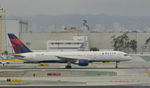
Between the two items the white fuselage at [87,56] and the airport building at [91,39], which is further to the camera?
the airport building at [91,39]

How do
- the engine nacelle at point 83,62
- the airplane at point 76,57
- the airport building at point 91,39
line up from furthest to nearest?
1. the airport building at point 91,39
2. the airplane at point 76,57
3. the engine nacelle at point 83,62

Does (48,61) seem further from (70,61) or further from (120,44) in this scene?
(120,44)

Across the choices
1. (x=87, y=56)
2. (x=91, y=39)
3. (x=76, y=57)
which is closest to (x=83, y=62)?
(x=87, y=56)

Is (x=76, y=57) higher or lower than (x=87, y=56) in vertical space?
lower

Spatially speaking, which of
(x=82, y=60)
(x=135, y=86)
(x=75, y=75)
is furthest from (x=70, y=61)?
(x=135, y=86)

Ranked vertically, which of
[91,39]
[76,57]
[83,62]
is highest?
[91,39]

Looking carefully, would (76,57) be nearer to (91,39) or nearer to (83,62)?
(83,62)

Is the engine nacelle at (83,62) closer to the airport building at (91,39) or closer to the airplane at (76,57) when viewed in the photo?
the airplane at (76,57)

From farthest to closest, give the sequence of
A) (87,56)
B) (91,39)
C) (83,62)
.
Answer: (91,39)
(87,56)
(83,62)

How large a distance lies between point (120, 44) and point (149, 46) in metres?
16.8

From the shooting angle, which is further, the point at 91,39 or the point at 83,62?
the point at 91,39

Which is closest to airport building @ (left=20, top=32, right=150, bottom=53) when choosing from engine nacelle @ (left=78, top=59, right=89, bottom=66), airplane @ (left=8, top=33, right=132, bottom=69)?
airplane @ (left=8, top=33, right=132, bottom=69)

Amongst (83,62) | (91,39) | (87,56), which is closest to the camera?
(83,62)

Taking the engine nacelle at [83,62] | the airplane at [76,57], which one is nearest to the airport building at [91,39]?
the airplane at [76,57]
